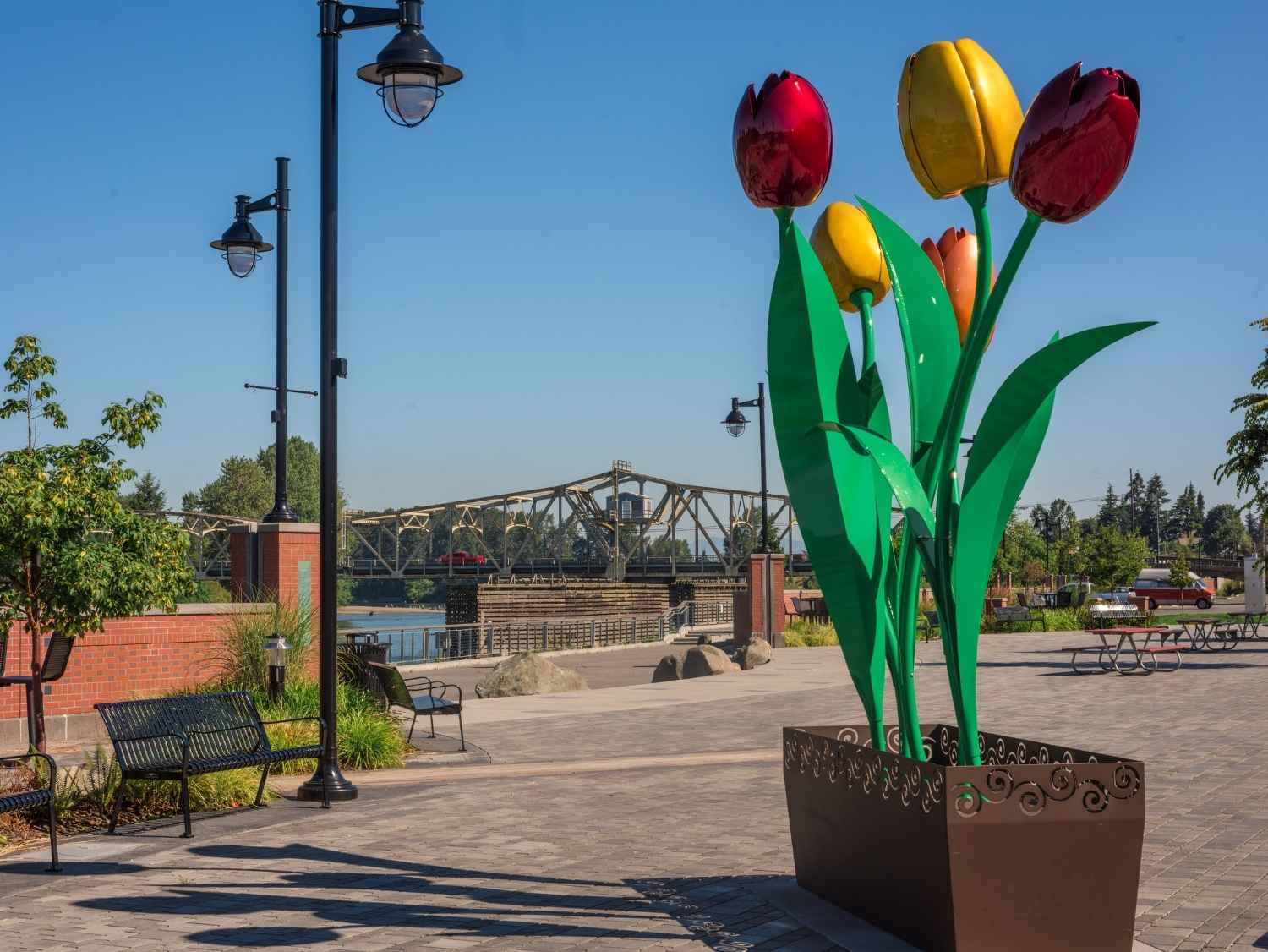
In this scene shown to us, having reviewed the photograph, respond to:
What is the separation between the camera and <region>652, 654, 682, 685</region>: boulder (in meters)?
22.9

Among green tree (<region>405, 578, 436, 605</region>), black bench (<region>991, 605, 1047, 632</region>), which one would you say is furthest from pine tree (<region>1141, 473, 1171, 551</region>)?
black bench (<region>991, 605, 1047, 632</region>)

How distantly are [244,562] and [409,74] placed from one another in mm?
8774

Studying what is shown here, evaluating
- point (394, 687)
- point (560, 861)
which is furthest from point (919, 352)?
point (394, 687)

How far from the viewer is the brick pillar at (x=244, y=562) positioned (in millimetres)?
15570

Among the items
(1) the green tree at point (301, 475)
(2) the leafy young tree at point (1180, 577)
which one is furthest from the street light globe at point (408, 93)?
(1) the green tree at point (301, 475)

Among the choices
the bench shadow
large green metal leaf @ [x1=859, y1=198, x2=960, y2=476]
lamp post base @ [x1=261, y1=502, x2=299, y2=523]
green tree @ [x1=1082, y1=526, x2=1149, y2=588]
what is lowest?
the bench shadow

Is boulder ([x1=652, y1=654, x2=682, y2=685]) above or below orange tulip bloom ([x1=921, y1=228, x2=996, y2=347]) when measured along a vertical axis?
below

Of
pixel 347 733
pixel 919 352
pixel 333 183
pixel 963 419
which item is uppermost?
pixel 333 183

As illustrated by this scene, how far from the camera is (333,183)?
1009 centimetres

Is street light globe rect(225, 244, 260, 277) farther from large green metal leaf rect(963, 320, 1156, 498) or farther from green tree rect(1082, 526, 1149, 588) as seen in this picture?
green tree rect(1082, 526, 1149, 588)

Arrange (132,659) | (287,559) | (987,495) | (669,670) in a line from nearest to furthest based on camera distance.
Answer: (987,495) → (132,659) → (287,559) → (669,670)

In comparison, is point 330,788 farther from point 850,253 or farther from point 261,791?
point 850,253

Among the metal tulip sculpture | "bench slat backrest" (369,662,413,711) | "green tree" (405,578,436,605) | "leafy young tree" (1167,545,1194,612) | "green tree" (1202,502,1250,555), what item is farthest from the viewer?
"green tree" (405,578,436,605)

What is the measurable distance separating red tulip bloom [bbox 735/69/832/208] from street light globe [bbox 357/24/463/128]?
3910 mm
